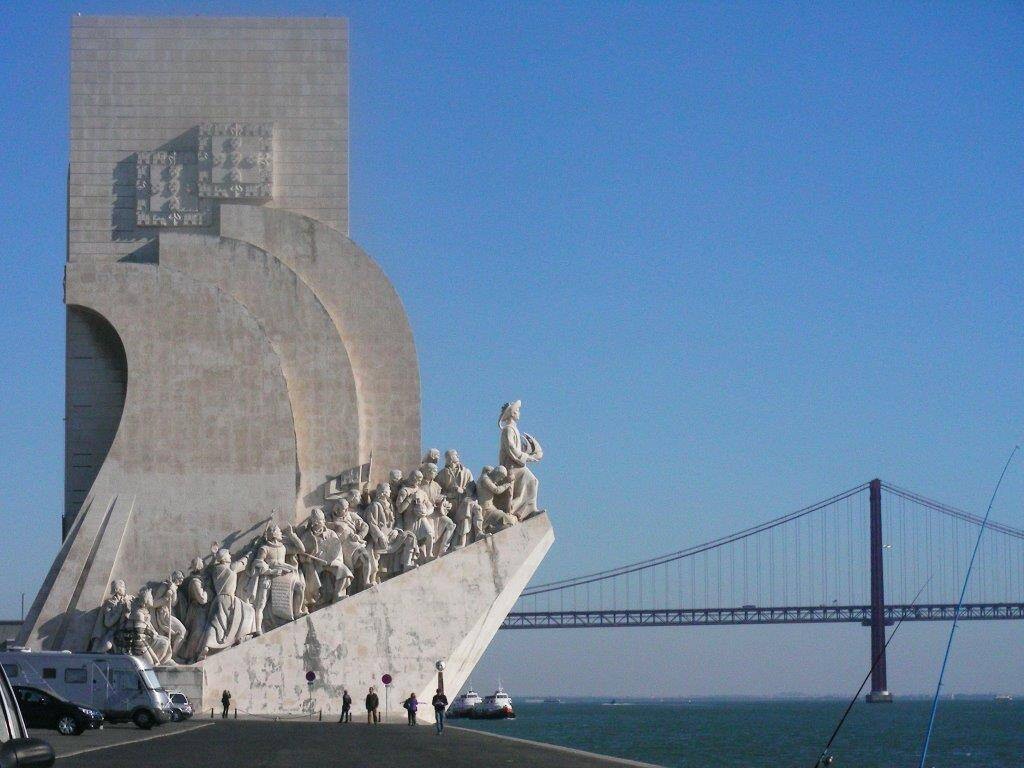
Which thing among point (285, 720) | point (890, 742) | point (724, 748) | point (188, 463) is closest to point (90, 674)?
point (285, 720)

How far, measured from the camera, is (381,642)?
835 inches

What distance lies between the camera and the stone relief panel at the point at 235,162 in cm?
2361

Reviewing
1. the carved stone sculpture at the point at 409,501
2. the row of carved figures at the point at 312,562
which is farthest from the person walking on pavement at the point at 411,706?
the carved stone sculpture at the point at 409,501

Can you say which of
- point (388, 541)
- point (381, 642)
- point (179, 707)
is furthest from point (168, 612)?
point (388, 541)

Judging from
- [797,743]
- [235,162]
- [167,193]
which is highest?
[235,162]

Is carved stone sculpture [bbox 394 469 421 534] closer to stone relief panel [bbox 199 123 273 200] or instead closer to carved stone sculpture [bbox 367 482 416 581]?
carved stone sculpture [bbox 367 482 416 581]

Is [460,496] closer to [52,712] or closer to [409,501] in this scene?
[409,501]

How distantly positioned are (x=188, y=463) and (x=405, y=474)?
288 cm

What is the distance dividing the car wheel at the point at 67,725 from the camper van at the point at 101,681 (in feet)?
4.93

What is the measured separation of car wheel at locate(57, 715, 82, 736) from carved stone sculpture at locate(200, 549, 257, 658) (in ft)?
12.0

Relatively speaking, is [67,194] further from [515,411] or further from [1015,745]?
[1015,745]

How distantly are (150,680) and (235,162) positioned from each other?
7778mm

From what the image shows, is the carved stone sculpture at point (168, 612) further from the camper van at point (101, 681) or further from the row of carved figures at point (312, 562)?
the camper van at point (101, 681)

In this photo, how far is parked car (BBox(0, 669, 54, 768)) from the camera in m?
5.21
